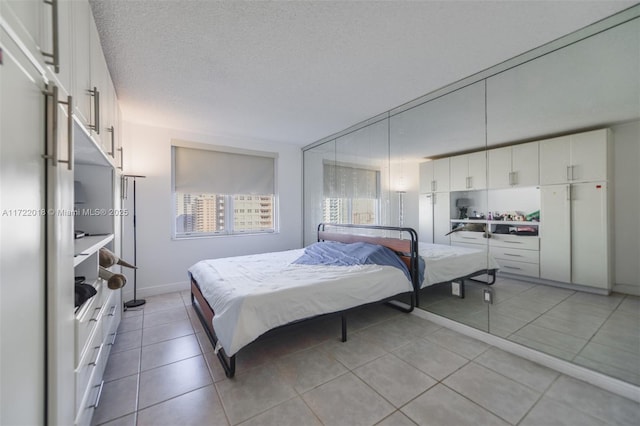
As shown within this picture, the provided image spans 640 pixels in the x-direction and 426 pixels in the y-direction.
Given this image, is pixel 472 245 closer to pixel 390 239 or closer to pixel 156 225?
pixel 390 239

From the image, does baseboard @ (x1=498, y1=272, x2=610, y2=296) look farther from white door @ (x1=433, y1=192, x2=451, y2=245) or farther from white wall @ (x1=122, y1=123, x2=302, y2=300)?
white wall @ (x1=122, y1=123, x2=302, y2=300)

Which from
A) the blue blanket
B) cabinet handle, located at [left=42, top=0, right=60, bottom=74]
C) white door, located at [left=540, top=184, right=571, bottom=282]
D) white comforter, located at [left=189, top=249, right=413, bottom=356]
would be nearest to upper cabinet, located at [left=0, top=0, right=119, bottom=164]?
cabinet handle, located at [left=42, top=0, right=60, bottom=74]

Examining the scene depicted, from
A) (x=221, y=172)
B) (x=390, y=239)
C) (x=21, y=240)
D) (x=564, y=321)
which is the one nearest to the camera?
(x=21, y=240)

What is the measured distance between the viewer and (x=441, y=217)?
9.57ft

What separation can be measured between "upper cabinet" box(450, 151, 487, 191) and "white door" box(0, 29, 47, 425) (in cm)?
308

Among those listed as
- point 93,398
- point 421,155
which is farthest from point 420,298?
point 93,398

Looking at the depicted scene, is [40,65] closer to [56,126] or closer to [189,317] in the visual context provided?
[56,126]

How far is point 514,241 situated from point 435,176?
3.35ft

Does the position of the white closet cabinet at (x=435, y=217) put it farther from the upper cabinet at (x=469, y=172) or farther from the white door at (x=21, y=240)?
the white door at (x=21, y=240)

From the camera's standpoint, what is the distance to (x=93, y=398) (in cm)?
150

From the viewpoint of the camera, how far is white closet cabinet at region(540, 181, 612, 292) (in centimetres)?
197

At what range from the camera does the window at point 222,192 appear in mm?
4027

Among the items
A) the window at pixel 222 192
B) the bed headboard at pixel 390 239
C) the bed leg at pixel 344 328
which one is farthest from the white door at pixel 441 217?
the window at pixel 222 192

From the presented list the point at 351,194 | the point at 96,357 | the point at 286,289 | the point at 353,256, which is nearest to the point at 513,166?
the point at 353,256
